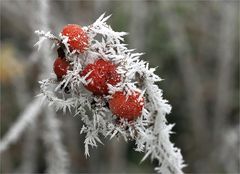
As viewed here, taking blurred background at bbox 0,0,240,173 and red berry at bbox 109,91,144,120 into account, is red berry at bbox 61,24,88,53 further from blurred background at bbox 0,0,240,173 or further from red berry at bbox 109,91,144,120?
blurred background at bbox 0,0,240,173

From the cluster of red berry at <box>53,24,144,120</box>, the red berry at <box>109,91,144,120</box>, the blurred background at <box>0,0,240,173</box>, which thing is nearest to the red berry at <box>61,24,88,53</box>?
the cluster of red berry at <box>53,24,144,120</box>

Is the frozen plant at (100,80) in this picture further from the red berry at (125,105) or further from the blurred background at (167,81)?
the blurred background at (167,81)

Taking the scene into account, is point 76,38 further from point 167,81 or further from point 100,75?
point 167,81

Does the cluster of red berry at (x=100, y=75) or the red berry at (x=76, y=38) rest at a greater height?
the red berry at (x=76, y=38)

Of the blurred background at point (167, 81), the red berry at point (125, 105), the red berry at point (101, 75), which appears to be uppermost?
the blurred background at point (167, 81)

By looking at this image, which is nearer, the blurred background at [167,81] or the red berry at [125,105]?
the red berry at [125,105]

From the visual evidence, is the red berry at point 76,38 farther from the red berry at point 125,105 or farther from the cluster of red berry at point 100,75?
the red berry at point 125,105

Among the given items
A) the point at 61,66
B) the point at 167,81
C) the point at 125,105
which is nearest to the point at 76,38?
the point at 61,66

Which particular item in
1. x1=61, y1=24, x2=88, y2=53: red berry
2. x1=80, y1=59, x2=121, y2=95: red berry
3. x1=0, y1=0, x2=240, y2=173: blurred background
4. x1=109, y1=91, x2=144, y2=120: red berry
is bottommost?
x1=109, y1=91, x2=144, y2=120: red berry

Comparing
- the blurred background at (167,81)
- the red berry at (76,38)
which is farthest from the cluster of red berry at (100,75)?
the blurred background at (167,81)

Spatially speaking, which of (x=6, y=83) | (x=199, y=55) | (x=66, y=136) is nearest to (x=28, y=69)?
(x=6, y=83)
